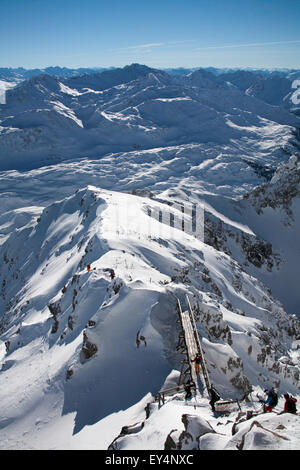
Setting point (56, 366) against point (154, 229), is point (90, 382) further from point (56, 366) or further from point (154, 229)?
point (154, 229)

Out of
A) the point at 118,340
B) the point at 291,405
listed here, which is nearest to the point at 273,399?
the point at 291,405

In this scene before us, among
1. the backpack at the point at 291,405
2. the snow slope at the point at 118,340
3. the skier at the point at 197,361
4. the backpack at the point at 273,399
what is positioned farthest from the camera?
the snow slope at the point at 118,340

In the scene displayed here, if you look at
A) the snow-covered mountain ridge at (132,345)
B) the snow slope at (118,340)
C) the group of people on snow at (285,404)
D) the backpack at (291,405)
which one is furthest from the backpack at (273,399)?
the snow slope at (118,340)

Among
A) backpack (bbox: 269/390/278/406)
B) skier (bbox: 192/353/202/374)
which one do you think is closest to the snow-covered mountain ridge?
skier (bbox: 192/353/202/374)

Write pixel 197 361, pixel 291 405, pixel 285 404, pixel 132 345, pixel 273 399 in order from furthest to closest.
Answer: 1. pixel 132 345
2. pixel 197 361
3. pixel 273 399
4. pixel 285 404
5. pixel 291 405

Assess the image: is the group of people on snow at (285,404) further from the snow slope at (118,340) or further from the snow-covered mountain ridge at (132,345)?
the snow slope at (118,340)

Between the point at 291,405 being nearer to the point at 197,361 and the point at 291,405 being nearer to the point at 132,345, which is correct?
the point at 197,361

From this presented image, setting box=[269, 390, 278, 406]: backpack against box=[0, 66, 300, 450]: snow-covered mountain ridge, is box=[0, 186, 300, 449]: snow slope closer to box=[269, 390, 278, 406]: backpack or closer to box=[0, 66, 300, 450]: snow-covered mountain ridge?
box=[0, 66, 300, 450]: snow-covered mountain ridge

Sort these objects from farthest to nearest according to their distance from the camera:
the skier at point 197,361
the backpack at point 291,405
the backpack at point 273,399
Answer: the skier at point 197,361 < the backpack at point 273,399 < the backpack at point 291,405

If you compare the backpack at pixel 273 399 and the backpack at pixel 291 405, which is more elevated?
the backpack at pixel 291 405
